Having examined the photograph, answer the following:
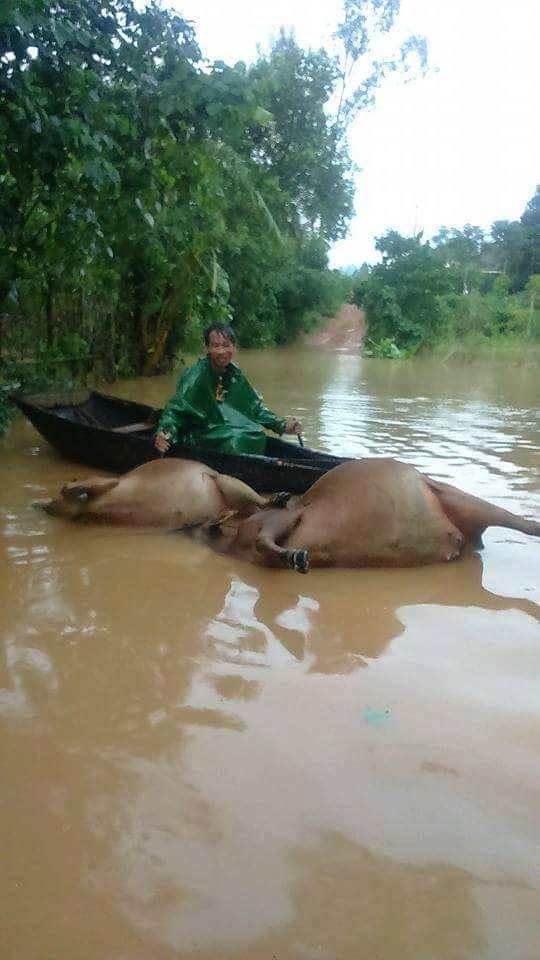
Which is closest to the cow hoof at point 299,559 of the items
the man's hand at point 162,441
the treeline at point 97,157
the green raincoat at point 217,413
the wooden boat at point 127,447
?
the wooden boat at point 127,447

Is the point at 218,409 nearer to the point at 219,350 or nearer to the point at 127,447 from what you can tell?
the point at 219,350

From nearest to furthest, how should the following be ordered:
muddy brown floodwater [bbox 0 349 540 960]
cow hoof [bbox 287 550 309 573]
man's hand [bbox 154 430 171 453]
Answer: muddy brown floodwater [bbox 0 349 540 960] < cow hoof [bbox 287 550 309 573] < man's hand [bbox 154 430 171 453]

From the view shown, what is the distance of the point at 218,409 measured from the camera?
6.14 metres

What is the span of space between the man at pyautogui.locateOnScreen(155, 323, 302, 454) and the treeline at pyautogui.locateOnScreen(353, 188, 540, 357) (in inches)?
848

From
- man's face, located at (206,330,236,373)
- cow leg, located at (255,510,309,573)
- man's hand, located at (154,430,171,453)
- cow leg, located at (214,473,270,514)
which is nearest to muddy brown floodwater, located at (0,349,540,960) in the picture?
cow leg, located at (255,510,309,573)

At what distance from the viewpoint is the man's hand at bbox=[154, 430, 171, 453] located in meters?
5.58

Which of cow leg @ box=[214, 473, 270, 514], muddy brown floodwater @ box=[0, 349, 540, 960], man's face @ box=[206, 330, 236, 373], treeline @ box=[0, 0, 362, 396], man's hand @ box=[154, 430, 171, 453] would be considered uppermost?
treeline @ box=[0, 0, 362, 396]

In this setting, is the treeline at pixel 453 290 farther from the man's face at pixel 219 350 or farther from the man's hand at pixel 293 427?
the man's face at pixel 219 350

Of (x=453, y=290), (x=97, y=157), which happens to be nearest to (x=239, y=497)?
(x=97, y=157)

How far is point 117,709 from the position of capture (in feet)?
8.87

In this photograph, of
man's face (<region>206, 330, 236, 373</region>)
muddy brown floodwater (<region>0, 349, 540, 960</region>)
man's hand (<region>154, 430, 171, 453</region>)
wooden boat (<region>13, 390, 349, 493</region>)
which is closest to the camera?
muddy brown floodwater (<region>0, 349, 540, 960</region>)

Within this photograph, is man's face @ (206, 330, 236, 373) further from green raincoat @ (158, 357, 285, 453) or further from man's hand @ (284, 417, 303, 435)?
man's hand @ (284, 417, 303, 435)

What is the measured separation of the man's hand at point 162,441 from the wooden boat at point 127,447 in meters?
0.15

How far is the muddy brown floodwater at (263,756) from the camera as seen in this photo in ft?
5.84
